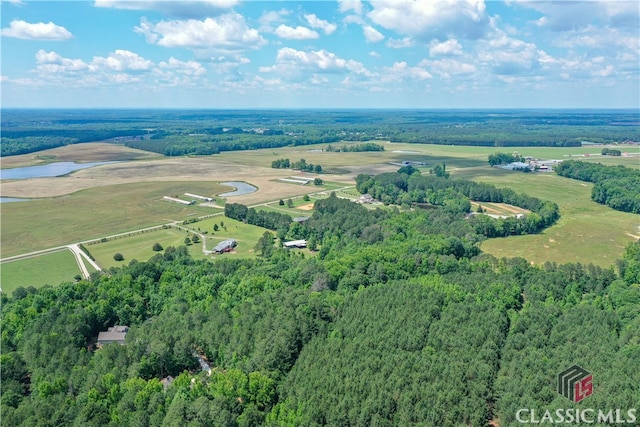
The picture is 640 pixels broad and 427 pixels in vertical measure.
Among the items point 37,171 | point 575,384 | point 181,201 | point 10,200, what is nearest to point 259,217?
point 181,201

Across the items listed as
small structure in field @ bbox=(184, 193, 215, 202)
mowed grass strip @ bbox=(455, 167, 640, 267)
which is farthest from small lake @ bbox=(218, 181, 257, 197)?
mowed grass strip @ bbox=(455, 167, 640, 267)

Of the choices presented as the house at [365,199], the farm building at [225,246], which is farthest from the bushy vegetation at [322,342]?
the house at [365,199]

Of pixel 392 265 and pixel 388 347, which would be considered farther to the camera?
pixel 392 265

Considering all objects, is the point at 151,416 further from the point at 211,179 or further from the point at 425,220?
the point at 211,179

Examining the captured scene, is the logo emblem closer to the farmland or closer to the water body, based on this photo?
the farmland

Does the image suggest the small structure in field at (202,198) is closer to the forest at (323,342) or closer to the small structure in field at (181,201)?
the small structure in field at (181,201)

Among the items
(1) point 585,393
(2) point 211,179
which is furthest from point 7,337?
(2) point 211,179

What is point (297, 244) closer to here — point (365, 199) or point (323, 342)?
point (323, 342)
